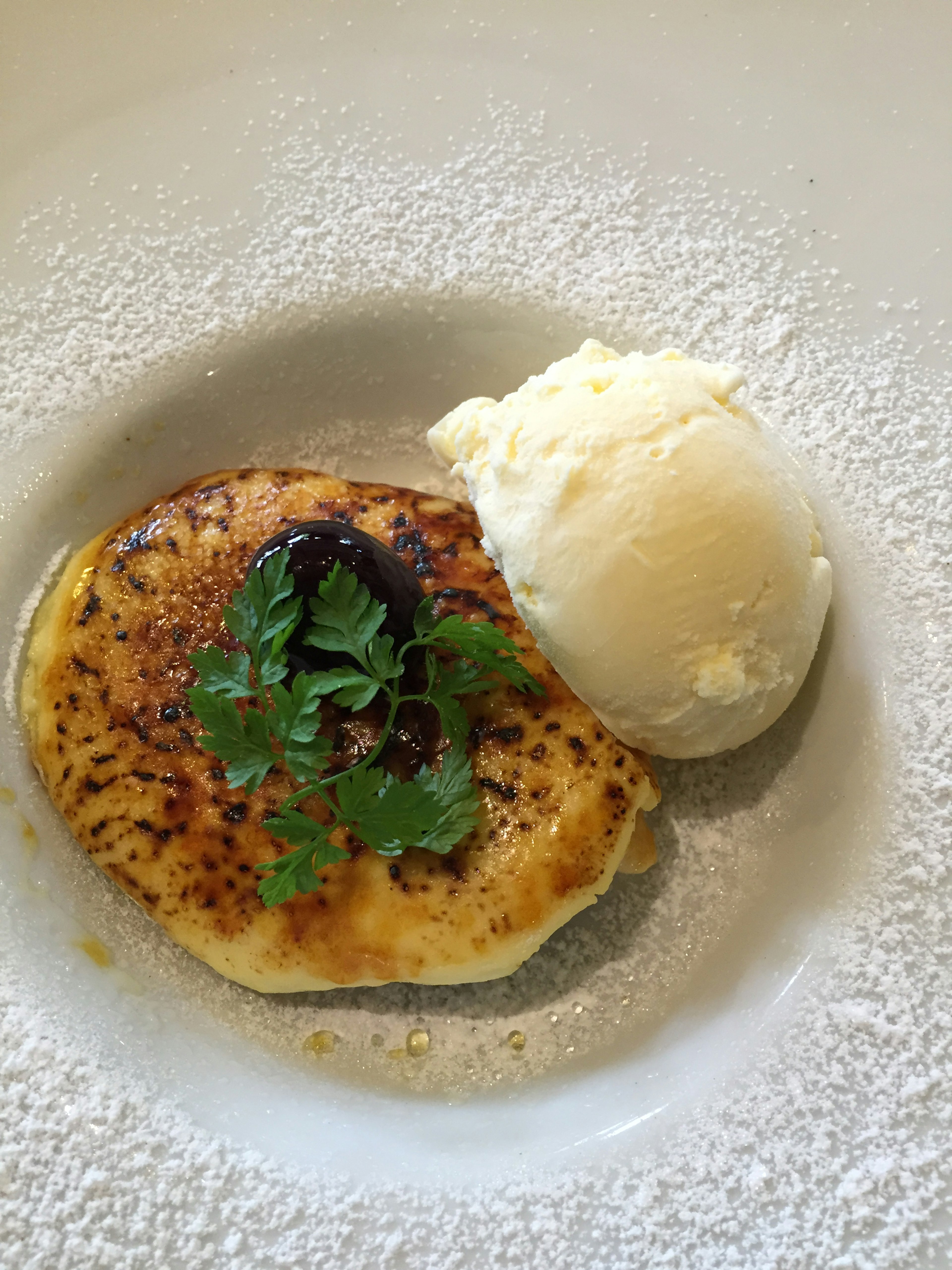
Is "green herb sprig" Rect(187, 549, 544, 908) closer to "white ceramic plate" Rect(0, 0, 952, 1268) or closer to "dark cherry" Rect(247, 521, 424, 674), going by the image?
"dark cherry" Rect(247, 521, 424, 674)

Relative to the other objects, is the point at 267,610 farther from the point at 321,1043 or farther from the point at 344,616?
the point at 321,1043

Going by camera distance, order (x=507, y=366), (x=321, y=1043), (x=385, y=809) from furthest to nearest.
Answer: (x=507, y=366)
(x=321, y=1043)
(x=385, y=809)

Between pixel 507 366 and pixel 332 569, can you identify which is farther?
pixel 507 366

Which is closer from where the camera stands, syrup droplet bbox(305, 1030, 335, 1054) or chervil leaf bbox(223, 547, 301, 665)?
chervil leaf bbox(223, 547, 301, 665)

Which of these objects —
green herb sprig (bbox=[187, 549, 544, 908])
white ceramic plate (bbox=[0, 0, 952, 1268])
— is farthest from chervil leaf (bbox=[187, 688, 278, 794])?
white ceramic plate (bbox=[0, 0, 952, 1268])

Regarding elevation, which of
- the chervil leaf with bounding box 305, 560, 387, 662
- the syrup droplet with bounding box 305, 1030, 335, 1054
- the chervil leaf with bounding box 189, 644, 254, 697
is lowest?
the syrup droplet with bounding box 305, 1030, 335, 1054

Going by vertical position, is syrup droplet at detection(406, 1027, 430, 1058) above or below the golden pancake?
below

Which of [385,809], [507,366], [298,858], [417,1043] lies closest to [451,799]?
[385,809]

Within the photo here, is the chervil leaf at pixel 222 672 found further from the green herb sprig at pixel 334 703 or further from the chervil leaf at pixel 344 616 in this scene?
the chervil leaf at pixel 344 616
